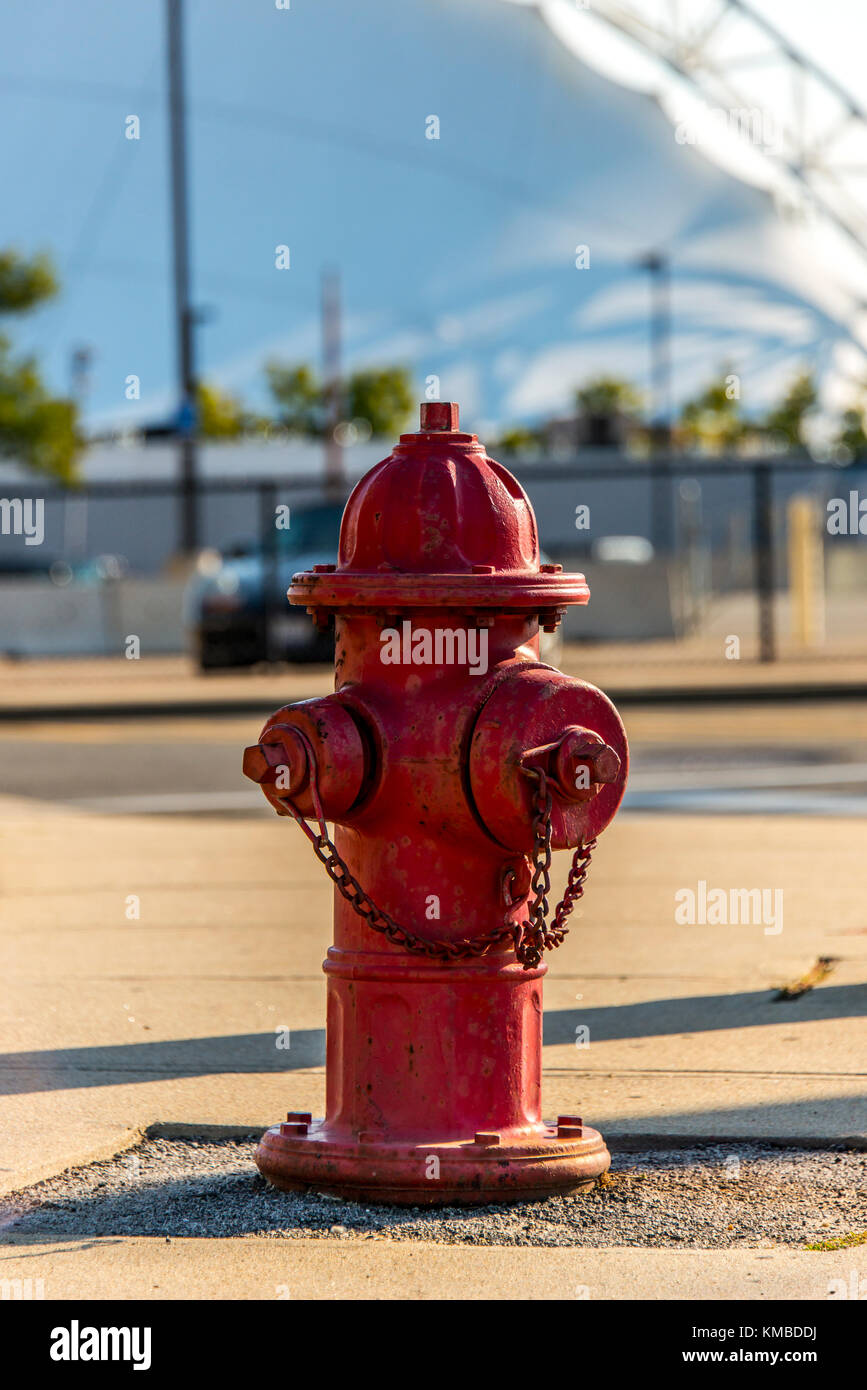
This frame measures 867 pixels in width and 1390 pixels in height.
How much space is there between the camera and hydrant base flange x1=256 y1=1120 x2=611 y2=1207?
3654 millimetres

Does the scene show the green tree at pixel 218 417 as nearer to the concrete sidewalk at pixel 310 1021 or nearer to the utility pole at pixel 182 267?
the utility pole at pixel 182 267

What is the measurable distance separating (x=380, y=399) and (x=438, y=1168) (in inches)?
3312

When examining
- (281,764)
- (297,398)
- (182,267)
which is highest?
(297,398)

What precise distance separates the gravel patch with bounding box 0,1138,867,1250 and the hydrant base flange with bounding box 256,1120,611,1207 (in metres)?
0.02

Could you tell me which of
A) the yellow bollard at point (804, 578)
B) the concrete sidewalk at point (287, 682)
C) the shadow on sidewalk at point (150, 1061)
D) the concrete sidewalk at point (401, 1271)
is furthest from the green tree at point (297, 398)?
the concrete sidewalk at point (401, 1271)

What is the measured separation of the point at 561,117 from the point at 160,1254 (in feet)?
546

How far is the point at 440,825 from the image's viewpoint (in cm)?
372

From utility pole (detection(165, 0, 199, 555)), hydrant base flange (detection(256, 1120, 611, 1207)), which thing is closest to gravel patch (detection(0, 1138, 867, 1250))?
hydrant base flange (detection(256, 1120, 611, 1207))

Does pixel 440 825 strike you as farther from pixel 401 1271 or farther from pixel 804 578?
pixel 804 578

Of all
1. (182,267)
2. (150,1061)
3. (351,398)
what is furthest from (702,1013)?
(351,398)

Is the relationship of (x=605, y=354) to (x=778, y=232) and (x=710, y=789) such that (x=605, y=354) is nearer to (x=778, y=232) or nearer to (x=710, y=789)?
(x=778, y=232)

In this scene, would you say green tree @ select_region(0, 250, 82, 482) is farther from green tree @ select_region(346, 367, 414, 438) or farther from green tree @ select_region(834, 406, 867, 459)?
green tree @ select_region(346, 367, 414, 438)

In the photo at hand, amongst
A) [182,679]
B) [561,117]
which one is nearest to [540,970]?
[182,679]

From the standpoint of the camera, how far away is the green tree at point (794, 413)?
3396 inches
